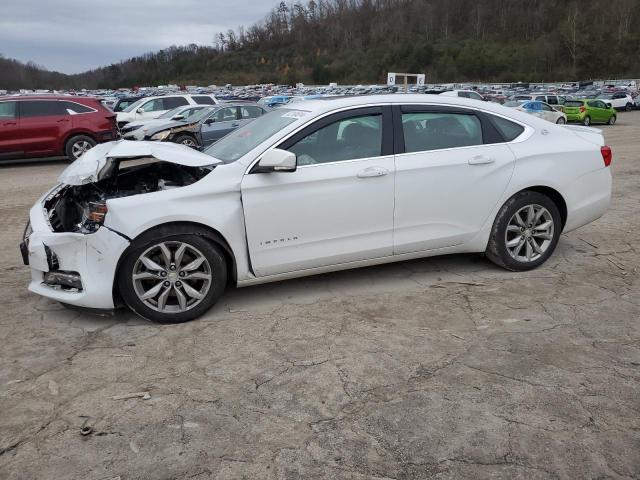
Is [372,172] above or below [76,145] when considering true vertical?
above

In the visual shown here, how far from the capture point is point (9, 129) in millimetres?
12492

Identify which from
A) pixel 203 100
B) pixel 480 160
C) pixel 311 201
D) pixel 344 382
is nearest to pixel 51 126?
pixel 203 100

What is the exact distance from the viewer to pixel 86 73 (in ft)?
502

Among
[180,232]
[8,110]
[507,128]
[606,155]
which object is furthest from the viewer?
[8,110]

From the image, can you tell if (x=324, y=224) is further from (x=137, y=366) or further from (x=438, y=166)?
(x=137, y=366)

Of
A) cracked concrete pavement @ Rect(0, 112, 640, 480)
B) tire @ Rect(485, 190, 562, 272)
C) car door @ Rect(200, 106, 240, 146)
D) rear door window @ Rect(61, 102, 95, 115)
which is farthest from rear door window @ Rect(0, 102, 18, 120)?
tire @ Rect(485, 190, 562, 272)

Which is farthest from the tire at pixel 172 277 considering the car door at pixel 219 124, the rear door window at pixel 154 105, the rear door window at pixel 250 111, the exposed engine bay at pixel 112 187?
the rear door window at pixel 154 105

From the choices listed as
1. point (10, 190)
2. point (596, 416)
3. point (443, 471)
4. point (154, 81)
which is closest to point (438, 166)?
point (596, 416)

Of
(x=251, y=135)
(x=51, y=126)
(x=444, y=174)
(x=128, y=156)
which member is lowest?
(x=444, y=174)

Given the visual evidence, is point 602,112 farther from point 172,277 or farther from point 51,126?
point 172,277

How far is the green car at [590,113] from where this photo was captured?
89.9ft

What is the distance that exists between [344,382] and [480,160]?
7.73 feet

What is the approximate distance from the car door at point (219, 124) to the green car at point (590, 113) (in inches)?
804

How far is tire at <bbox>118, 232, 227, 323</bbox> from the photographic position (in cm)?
373
